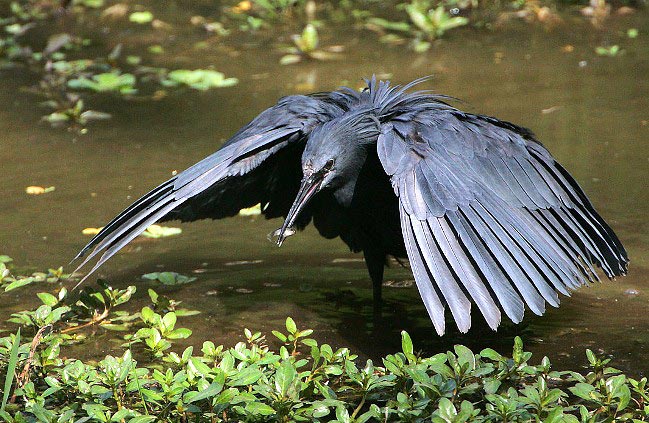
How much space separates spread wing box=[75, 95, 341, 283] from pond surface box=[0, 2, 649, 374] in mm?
444

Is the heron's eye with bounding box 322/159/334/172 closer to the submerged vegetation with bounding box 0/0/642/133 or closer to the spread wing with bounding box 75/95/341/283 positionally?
the spread wing with bounding box 75/95/341/283

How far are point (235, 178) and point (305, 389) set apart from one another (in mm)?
1167

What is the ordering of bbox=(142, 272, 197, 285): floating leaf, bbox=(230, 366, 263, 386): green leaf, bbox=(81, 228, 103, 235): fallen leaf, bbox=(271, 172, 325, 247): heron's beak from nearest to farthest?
bbox=(230, 366, 263, 386): green leaf < bbox=(271, 172, 325, 247): heron's beak < bbox=(142, 272, 197, 285): floating leaf < bbox=(81, 228, 103, 235): fallen leaf

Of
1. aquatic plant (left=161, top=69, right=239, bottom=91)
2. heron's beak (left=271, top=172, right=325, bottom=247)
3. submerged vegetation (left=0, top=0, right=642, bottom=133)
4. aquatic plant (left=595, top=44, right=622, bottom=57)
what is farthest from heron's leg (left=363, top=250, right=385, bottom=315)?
aquatic plant (left=595, top=44, right=622, bottom=57)

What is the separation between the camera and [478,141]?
381 cm

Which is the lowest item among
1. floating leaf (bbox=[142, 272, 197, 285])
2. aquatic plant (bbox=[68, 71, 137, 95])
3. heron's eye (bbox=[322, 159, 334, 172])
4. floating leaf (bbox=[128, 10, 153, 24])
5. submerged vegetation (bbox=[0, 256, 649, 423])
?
submerged vegetation (bbox=[0, 256, 649, 423])

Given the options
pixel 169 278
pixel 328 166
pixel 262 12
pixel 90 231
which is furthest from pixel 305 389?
pixel 262 12

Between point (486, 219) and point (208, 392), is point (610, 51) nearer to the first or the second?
point (486, 219)

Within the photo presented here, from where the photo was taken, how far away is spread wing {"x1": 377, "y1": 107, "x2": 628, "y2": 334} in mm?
3135

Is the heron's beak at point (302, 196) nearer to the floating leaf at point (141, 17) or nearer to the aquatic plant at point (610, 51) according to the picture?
the aquatic plant at point (610, 51)

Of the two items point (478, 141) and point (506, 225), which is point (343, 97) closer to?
point (478, 141)

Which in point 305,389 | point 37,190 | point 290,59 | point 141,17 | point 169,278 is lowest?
point 305,389

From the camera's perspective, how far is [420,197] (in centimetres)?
333

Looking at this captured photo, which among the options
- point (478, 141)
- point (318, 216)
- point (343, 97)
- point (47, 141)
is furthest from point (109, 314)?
point (47, 141)
